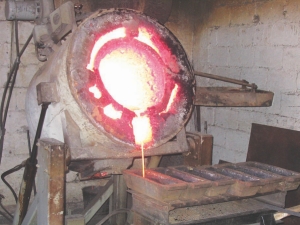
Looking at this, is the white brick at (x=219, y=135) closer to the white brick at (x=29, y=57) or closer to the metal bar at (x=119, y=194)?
the metal bar at (x=119, y=194)

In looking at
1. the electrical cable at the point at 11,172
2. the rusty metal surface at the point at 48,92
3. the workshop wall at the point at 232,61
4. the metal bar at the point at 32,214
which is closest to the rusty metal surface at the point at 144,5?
the workshop wall at the point at 232,61

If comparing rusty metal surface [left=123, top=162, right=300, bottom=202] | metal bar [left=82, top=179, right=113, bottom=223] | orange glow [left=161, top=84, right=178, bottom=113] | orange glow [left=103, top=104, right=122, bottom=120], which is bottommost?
metal bar [left=82, top=179, right=113, bottom=223]

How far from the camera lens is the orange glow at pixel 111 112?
2.05 meters

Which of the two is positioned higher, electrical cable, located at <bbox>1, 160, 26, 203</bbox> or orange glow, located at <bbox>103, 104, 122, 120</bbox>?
orange glow, located at <bbox>103, 104, 122, 120</bbox>

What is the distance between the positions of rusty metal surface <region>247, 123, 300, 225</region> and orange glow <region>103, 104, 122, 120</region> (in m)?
1.36

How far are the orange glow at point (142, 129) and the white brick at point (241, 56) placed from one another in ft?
4.67

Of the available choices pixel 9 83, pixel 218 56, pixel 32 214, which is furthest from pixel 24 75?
pixel 218 56

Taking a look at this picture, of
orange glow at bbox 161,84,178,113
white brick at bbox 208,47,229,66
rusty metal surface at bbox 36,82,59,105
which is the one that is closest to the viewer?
rusty metal surface at bbox 36,82,59,105

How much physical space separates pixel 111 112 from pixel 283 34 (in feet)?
4.98

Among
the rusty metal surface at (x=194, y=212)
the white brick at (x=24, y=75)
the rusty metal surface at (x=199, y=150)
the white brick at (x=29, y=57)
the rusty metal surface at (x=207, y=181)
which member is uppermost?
the white brick at (x=29, y=57)

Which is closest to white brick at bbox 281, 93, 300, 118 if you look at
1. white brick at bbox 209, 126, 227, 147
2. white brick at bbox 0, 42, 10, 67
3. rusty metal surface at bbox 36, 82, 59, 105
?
white brick at bbox 209, 126, 227, 147

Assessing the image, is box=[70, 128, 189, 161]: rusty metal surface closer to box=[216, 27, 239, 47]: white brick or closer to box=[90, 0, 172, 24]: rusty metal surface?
box=[90, 0, 172, 24]: rusty metal surface

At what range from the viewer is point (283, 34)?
3010mm

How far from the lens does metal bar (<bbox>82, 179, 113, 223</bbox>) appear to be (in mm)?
2814
